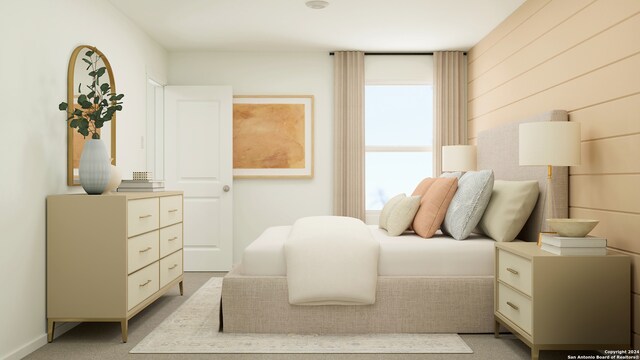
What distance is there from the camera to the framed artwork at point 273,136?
5.41 meters

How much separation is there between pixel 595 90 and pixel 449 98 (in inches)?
101

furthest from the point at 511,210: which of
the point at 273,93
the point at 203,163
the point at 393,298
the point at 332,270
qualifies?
the point at 203,163

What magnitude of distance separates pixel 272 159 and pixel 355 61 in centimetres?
146

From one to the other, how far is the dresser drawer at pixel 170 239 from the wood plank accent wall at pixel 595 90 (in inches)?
113

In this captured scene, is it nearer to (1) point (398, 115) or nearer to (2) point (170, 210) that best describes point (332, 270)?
(2) point (170, 210)

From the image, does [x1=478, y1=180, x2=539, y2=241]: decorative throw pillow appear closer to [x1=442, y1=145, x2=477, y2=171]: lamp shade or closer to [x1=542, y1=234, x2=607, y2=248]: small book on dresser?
[x1=542, y1=234, x2=607, y2=248]: small book on dresser

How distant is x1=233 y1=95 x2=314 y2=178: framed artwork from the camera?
5.41m

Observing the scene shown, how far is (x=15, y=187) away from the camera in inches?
102

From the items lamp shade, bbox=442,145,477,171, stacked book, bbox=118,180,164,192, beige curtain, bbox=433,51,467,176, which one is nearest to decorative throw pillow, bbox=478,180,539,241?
lamp shade, bbox=442,145,477,171

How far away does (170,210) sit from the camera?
3697mm

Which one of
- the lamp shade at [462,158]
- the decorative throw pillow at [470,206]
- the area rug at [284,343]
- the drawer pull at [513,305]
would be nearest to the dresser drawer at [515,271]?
the drawer pull at [513,305]

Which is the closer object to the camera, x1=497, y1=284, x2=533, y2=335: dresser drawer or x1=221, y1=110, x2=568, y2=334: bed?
x1=497, y1=284, x2=533, y2=335: dresser drawer

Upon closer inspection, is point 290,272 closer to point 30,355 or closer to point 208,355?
point 208,355

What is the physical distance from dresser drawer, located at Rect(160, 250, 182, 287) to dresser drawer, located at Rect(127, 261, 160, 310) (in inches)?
4.5
